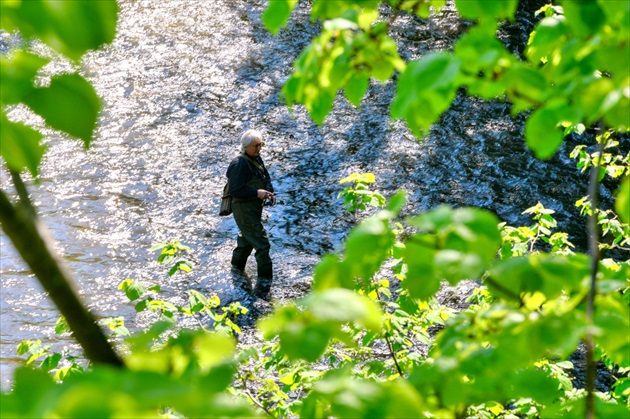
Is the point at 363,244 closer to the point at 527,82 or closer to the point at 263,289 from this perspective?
the point at 527,82

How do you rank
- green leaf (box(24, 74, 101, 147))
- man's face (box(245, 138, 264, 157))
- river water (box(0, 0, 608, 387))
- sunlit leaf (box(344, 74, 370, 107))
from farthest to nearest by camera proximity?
1. river water (box(0, 0, 608, 387))
2. man's face (box(245, 138, 264, 157))
3. sunlit leaf (box(344, 74, 370, 107))
4. green leaf (box(24, 74, 101, 147))

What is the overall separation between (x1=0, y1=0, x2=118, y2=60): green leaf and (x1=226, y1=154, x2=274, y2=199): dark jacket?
6289mm

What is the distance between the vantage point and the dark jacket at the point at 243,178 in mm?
7297

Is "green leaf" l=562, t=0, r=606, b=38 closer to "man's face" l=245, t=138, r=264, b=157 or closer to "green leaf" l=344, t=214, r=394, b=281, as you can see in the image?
"green leaf" l=344, t=214, r=394, b=281

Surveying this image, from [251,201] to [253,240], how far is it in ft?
1.34

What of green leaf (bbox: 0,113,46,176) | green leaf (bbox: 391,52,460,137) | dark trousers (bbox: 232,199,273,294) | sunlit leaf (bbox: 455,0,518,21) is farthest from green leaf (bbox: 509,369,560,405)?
dark trousers (bbox: 232,199,273,294)

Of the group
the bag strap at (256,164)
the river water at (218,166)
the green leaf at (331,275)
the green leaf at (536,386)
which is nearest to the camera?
the green leaf at (331,275)

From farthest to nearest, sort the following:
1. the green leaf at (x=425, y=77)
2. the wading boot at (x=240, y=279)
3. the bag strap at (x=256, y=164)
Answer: the wading boot at (x=240, y=279) → the bag strap at (x=256, y=164) → the green leaf at (x=425, y=77)

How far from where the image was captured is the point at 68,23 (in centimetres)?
98

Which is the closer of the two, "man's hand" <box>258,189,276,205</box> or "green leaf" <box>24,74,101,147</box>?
"green leaf" <box>24,74,101,147</box>

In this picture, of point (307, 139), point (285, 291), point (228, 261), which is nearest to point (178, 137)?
point (307, 139)

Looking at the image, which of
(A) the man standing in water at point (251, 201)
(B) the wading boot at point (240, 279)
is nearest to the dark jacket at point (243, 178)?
(A) the man standing in water at point (251, 201)

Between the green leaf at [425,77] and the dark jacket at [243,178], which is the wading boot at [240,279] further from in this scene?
the green leaf at [425,77]

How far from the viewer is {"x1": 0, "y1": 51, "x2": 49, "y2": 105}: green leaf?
42.6 inches
